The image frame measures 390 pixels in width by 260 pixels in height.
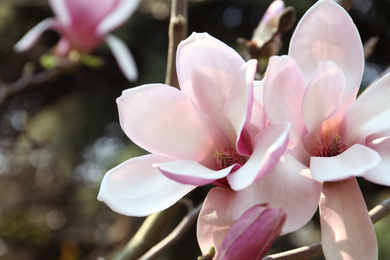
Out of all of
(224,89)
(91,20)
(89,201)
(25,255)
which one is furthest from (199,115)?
(25,255)

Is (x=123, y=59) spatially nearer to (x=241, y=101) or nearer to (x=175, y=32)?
(x=175, y=32)

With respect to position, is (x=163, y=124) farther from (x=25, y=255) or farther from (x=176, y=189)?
(x=25, y=255)

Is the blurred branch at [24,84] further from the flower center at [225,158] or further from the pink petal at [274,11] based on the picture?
the flower center at [225,158]

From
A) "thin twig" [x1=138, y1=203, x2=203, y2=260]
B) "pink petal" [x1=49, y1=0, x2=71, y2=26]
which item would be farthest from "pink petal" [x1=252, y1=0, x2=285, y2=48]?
"pink petal" [x1=49, y1=0, x2=71, y2=26]

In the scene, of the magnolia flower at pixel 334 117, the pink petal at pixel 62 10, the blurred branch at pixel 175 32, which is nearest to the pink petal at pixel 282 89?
the magnolia flower at pixel 334 117

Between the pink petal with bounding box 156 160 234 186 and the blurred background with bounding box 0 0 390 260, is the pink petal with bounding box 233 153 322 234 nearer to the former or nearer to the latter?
the pink petal with bounding box 156 160 234 186

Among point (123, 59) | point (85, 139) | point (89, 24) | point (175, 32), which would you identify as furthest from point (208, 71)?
point (85, 139)
